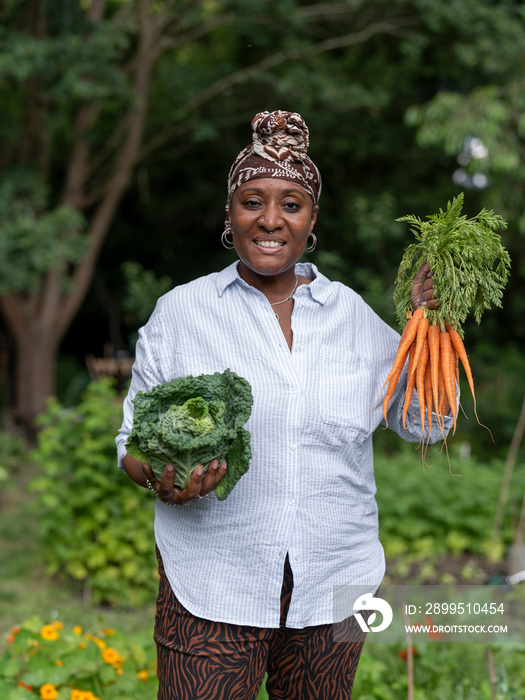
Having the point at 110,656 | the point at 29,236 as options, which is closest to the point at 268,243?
the point at 110,656

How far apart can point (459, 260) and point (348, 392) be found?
1.37ft

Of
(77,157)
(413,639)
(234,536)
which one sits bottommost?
(413,639)

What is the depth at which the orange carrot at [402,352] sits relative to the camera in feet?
5.72

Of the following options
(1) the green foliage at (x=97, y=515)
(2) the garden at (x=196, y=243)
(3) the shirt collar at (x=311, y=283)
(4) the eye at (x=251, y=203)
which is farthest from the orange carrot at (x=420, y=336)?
(1) the green foliage at (x=97, y=515)

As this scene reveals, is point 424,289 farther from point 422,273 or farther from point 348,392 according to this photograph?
point 348,392

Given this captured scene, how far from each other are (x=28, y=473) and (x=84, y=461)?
3985mm

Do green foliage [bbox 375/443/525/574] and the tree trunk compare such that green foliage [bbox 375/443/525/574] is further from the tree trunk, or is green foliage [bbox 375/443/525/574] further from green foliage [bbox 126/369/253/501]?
the tree trunk

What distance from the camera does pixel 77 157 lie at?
9258mm

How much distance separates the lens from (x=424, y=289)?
5.76ft

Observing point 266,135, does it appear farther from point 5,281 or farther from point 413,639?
point 5,281

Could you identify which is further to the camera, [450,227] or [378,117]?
[378,117]

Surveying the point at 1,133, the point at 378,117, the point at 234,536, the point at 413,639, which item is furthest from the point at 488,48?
the point at 234,536

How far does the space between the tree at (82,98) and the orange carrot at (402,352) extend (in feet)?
19.7

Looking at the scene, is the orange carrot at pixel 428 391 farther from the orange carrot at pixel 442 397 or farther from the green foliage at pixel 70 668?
the green foliage at pixel 70 668
